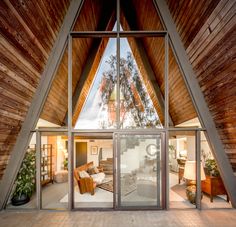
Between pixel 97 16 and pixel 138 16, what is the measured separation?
1.17 meters

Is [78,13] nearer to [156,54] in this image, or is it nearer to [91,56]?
[91,56]

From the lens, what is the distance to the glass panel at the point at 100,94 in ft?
16.4

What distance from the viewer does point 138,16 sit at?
5.38 m

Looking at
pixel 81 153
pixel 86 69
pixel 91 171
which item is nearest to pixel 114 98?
pixel 86 69

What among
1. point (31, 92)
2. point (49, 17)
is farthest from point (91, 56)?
point (31, 92)

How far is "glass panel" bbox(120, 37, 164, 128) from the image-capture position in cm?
499

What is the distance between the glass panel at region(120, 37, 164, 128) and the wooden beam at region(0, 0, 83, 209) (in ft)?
4.91

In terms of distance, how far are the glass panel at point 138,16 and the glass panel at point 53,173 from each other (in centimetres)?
370

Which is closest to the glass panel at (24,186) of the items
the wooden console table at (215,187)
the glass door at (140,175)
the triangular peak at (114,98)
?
the triangular peak at (114,98)

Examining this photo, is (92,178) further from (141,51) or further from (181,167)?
(141,51)

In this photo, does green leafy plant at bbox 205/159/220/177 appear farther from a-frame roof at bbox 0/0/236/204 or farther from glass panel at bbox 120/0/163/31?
glass panel at bbox 120/0/163/31

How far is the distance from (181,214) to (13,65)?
15.9 ft

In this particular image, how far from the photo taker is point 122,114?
494 centimetres

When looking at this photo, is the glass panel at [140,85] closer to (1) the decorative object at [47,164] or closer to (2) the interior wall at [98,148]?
(1) the decorative object at [47,164]
